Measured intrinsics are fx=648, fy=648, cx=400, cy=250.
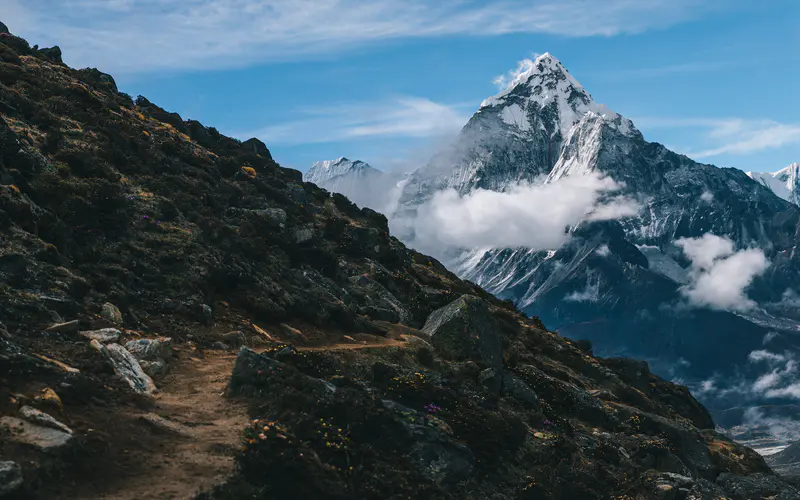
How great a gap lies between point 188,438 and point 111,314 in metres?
12.0

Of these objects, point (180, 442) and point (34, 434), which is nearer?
point (34, 434)

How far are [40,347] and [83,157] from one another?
2580cm

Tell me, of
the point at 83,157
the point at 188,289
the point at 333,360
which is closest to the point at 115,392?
the point at 333,360

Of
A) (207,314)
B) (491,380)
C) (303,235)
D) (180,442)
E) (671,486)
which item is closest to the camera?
(180,442)

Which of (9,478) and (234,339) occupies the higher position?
(234,339)

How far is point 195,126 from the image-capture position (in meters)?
93.0

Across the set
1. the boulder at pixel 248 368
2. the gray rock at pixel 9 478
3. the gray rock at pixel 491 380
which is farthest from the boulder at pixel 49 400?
the gray rock at pixel 491 380

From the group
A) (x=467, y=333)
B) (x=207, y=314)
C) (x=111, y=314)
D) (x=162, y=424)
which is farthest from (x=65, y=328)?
(x=467, y=333)

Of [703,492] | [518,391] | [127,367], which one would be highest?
[518,391]

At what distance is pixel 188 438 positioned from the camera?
73.4 ft

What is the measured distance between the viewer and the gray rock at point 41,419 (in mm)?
19516

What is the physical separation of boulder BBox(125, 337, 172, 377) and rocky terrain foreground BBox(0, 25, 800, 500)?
11 centimetres

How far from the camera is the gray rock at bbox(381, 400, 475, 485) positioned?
26.4 metres

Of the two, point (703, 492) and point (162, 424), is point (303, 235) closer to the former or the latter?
point (162, 424)
